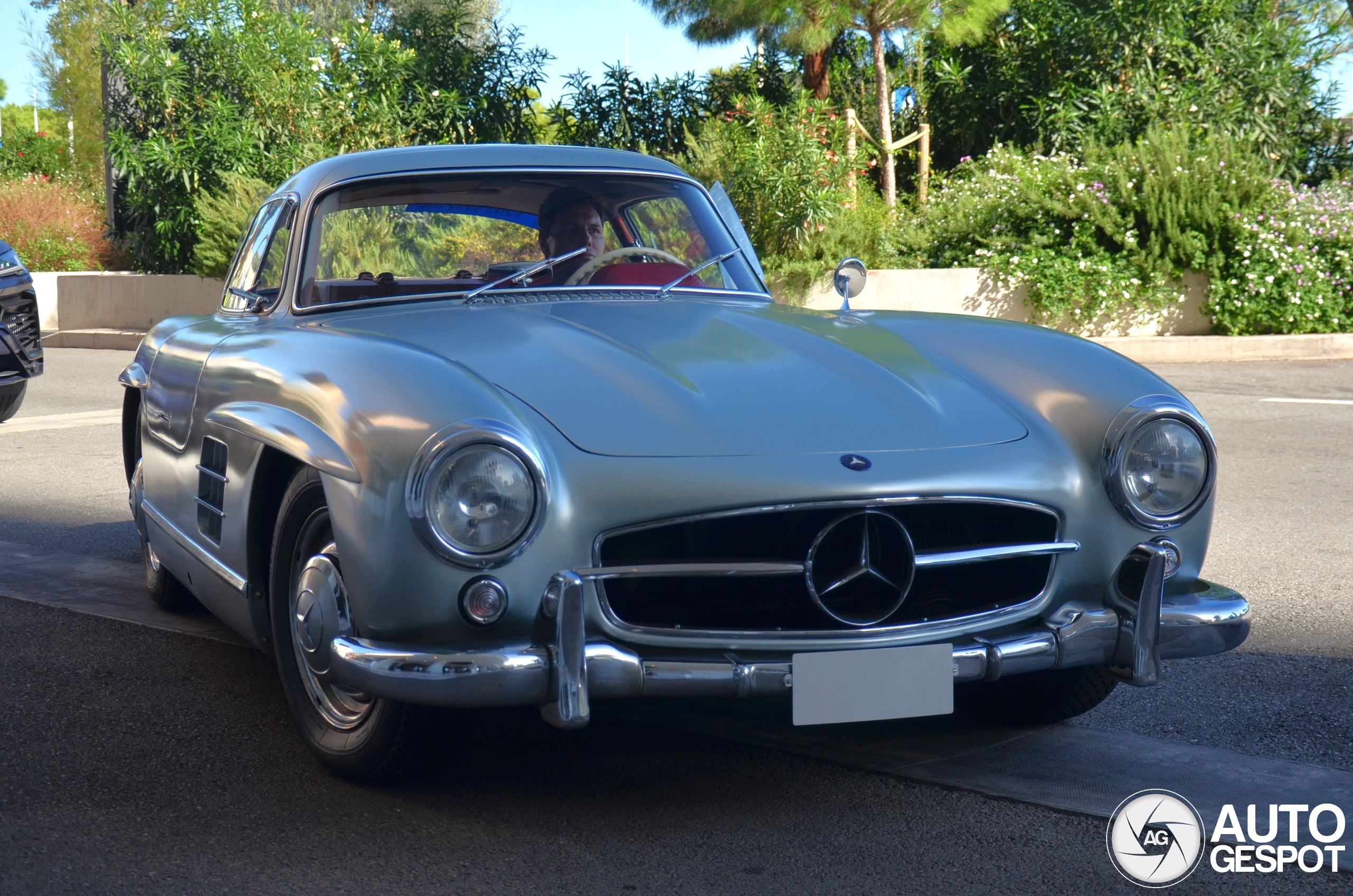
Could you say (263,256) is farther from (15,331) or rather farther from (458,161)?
(15,331)

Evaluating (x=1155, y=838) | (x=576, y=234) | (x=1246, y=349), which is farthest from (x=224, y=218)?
(x=1155, y=838)

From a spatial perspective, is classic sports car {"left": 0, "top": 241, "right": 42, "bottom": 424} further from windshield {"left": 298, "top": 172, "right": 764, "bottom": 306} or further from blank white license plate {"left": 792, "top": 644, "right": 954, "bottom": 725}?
blank white license plate {"left": 792, "top": 644, "right": 954, "bottom": 725}

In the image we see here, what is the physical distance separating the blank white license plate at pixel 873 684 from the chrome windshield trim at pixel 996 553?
0.53 feet

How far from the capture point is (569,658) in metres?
2.42

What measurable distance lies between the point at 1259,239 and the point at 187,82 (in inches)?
488

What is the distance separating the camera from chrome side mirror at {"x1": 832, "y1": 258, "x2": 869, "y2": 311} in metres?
4.23

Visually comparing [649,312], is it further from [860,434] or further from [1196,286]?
[1196,286]

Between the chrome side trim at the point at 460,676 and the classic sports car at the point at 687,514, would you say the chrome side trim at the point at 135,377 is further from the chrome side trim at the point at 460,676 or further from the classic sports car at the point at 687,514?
the chrome side trim at the point at 460,676

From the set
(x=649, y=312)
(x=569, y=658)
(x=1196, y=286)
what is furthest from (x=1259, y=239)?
(x=569, y=658)

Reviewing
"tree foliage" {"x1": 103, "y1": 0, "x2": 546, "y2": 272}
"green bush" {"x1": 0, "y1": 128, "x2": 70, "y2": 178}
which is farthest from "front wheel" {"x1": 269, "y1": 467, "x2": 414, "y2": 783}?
"green bush" {"x1": 0, "y1": 128, "x2": 70, "y2": 178}

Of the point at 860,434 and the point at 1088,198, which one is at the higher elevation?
the point at 1088,198

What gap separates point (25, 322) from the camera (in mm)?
8891

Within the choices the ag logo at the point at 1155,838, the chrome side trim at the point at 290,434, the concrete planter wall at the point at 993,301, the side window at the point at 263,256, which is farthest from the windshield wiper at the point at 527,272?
the concrete planter wall at the point at 993,301

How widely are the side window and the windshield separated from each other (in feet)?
0.68
